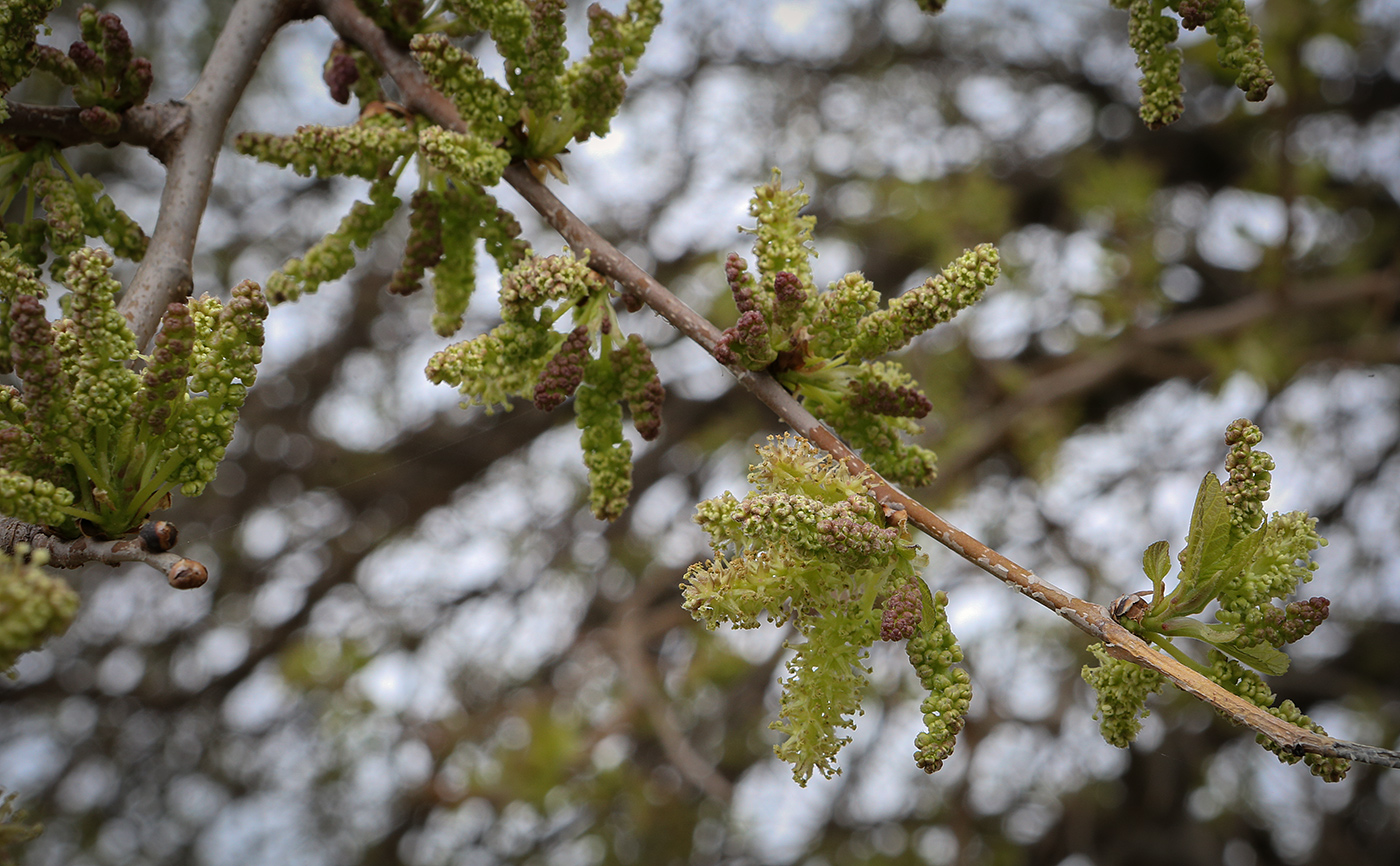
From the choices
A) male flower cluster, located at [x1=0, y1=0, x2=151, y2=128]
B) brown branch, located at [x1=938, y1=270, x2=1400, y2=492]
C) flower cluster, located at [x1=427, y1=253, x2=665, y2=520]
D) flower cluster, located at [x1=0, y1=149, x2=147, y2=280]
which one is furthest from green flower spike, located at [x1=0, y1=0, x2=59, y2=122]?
brown branch, located at [x1=938, y1=270, x2=1400, y2=492]

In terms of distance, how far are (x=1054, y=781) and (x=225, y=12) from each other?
4.46 m

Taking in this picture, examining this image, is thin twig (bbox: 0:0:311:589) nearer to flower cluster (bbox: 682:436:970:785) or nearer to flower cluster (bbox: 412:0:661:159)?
flower cluster (bbox: 412:0:661:159)

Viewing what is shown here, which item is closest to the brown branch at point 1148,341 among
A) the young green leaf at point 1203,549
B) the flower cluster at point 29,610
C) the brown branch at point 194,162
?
the young green leaf at point 1203,549

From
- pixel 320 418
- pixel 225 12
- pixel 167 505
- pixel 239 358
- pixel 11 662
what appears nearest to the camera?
pixel 11 662

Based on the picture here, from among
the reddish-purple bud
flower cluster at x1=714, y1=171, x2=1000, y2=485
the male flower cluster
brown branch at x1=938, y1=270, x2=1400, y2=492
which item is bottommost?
brown branch at x1=938, y1=270, x2=1400, y2=492

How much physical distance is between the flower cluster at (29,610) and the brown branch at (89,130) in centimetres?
77

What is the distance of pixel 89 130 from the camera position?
4.35 ft

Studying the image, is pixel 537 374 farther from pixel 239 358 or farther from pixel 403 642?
pixel 403 642

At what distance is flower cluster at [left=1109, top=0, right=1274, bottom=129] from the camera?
1.20m

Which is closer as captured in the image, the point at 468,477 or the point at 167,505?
the point at 167,505

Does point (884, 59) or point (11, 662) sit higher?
point (884, 59)

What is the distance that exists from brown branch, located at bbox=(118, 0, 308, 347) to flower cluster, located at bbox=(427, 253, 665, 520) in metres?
0.38

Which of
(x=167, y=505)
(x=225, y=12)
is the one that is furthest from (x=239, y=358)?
(x=225, y=12)

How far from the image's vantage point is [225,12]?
11.5 ft
